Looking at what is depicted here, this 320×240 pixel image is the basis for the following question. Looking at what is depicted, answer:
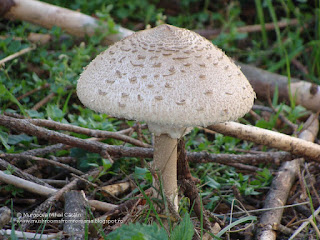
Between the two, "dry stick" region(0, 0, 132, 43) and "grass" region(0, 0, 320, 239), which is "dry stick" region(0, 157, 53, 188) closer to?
"grass" region(0, 0, 320, 239)

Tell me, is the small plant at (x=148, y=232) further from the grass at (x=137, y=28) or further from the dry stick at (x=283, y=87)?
the dry stick at (x=283, y=87)

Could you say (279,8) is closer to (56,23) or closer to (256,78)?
(256,78)

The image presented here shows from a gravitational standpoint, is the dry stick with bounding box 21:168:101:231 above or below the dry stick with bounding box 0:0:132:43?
below

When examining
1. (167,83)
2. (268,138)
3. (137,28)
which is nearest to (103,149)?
(167,83)

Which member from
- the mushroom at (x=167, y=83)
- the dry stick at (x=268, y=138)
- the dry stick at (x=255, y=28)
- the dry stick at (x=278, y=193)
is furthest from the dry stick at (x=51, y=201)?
the dry stick at (x=255, y=28)

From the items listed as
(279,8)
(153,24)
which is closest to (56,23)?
(153,24)

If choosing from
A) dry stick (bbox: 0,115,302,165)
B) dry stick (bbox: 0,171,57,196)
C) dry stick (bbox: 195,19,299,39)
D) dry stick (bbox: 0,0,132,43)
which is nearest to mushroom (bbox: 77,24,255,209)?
dry stick (bbox: 0,115,302,165)
